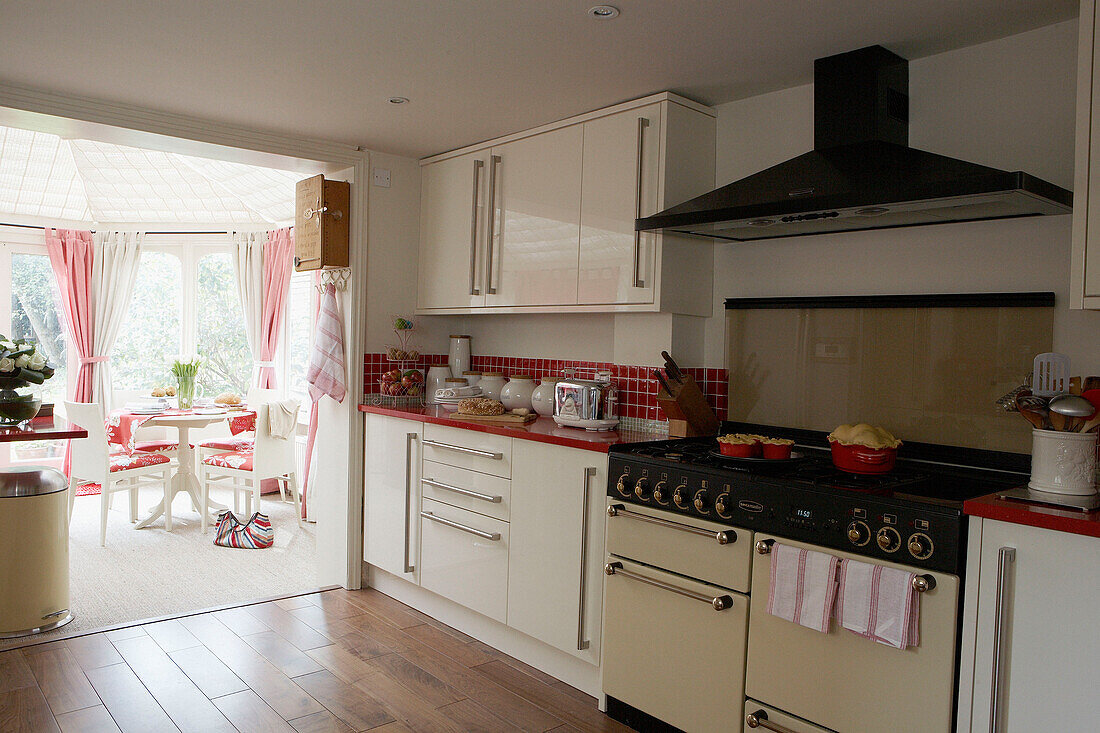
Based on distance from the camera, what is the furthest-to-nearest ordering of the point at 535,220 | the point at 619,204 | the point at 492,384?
the point at 492,384
the point at 535,220
the point at 619,204

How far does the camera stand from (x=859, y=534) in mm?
2006

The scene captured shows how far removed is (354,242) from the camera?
158 inches

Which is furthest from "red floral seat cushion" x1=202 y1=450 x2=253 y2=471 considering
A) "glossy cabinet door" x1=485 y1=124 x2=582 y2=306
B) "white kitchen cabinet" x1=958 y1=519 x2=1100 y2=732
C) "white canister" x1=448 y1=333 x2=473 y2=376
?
"white kitchen cabinet" x1=958 y1=519 x2=1100 y2=732

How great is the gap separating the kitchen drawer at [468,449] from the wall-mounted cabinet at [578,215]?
2.04 ft

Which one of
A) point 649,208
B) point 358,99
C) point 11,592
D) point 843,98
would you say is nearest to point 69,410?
point 11,592

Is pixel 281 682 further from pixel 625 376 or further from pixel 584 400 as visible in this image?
pixel 625 376

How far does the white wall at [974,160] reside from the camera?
2.27m

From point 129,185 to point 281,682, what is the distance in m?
4.42

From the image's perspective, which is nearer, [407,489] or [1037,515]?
[1037,515]

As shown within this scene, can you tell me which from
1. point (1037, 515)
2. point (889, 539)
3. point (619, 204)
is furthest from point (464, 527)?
point (1037, 515)

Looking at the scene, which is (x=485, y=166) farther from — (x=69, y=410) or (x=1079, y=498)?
(x=69, y=410)

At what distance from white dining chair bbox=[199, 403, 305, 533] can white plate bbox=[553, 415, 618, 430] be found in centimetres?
252

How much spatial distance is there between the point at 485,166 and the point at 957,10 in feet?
7.01

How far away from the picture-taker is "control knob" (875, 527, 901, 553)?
6.37 ft
